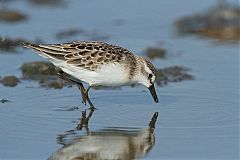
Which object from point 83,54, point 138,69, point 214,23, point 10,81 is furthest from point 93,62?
point 214,23

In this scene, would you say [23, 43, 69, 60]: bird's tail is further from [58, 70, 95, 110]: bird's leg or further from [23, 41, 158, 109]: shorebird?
[58, 70, 95, 110]: bird's leg

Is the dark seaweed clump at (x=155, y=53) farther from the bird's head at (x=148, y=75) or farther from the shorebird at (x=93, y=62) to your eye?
the shorebird at (x=93, y=62)

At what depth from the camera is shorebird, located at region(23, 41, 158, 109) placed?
421 inches

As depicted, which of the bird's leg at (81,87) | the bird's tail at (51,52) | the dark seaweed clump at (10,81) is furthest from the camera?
the dark seaweed clump at (10,81)

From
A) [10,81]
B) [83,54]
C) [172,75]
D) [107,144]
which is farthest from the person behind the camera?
[172,75]

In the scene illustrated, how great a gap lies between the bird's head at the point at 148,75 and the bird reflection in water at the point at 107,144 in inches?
45.3

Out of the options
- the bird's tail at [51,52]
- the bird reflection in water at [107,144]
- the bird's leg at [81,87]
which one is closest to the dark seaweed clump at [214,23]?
the bird's leg at [81,87]

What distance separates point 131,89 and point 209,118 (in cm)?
198

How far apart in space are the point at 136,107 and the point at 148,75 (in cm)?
49

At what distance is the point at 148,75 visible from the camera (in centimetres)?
1110

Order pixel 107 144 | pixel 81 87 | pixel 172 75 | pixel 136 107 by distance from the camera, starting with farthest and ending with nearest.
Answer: pixel 172 75 < pixel 81 87 < pixel 136 107 < pixel 107 144

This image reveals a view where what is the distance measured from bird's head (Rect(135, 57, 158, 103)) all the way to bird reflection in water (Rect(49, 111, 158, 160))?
3.77 ft

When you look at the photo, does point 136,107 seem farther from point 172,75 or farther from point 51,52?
point 172,75

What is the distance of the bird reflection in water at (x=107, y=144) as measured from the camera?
348 inches
